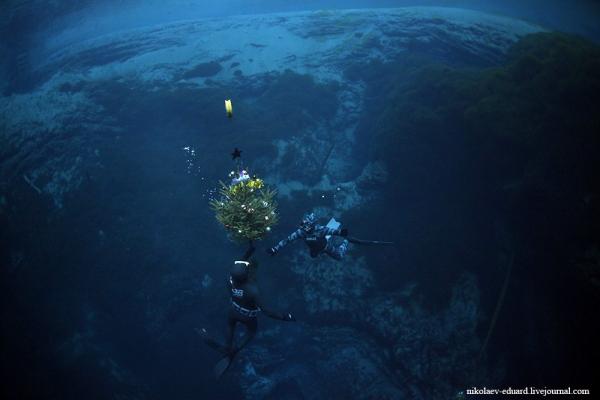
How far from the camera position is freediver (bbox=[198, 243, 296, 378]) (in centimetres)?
664

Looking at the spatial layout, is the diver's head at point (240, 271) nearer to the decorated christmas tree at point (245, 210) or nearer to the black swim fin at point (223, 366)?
the decorated christmas tree at point (245, 210)

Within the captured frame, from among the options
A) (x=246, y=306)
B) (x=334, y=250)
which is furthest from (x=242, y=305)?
(x=334, y=250)

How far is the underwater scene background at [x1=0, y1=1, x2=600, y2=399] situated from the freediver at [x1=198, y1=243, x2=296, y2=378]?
4551 millimetres

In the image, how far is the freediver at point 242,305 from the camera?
664 centimetres

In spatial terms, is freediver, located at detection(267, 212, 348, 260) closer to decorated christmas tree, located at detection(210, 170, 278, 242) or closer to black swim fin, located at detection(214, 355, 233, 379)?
decorated christmas tree, located at detection(210, 170, 278, 242)

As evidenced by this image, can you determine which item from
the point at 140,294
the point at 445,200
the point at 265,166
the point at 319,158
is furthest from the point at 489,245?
the point at 140,294

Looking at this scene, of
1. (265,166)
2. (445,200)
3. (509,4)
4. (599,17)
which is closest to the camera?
(445,200)

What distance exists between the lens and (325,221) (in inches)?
476

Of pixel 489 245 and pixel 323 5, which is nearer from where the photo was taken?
pixel 489 245

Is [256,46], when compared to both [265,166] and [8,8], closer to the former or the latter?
[265,166]

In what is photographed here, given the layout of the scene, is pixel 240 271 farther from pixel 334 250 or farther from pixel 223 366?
pixel 334 250

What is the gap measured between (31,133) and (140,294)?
9860mm

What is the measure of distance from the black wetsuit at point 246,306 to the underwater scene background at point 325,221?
4503 millimetres

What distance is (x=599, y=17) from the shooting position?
20891mm
